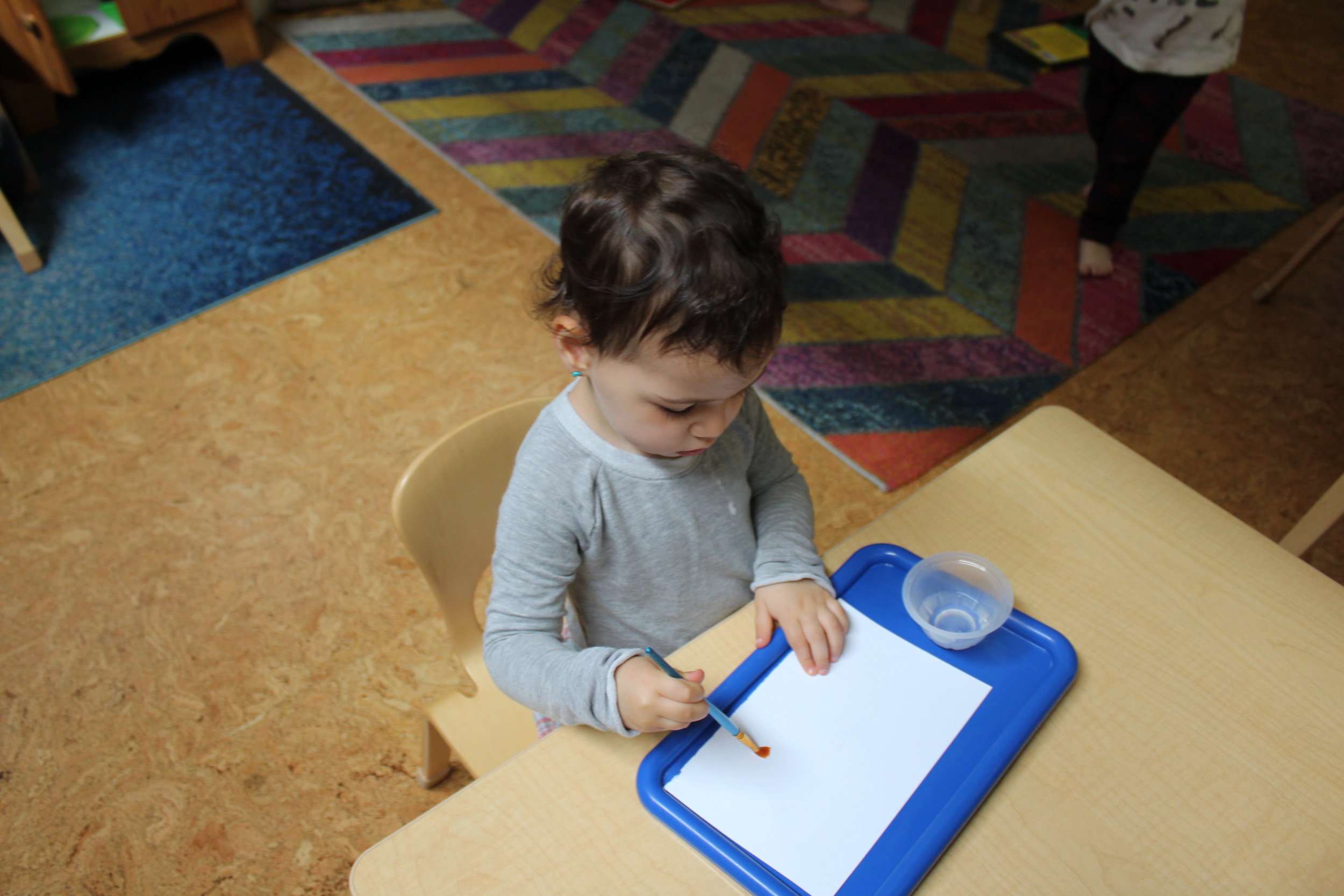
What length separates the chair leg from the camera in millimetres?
1153

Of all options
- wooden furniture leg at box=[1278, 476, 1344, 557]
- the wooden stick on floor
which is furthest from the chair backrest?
the wooden stick on floor

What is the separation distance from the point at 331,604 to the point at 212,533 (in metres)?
0.29

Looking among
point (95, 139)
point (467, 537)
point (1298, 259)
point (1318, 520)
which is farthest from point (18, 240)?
point (1298, 259)

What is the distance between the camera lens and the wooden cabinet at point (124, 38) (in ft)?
6.98

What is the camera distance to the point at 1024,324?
79.0 inches

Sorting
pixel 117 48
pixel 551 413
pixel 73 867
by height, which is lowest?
pixel 73 867

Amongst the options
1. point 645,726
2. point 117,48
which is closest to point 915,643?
point 645,726

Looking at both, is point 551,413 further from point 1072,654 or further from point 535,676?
point 1072,654

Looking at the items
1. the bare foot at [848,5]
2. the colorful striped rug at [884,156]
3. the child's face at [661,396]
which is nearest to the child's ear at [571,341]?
the child's face at [661,396]

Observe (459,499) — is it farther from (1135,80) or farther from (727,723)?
(1135,80)

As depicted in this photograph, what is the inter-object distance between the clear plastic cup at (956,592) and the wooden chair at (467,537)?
15.4 inches

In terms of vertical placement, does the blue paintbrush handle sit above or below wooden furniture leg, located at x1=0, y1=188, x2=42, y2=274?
above

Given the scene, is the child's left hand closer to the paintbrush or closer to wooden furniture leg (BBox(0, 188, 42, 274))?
the paintbrush

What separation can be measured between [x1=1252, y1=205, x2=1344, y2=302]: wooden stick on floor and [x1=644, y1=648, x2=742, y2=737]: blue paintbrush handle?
202 centimetres
